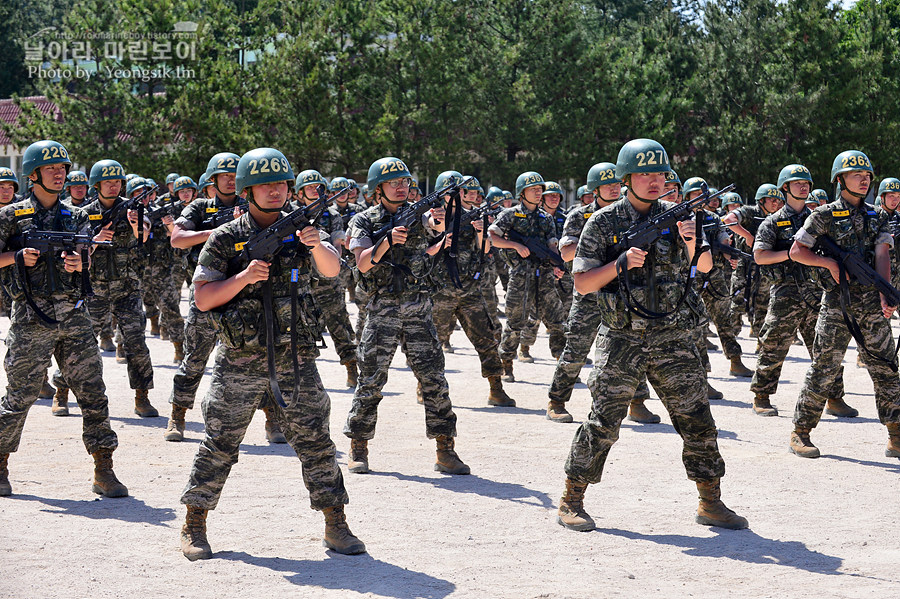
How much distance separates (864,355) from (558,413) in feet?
9.33

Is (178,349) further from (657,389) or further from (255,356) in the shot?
(657,389)

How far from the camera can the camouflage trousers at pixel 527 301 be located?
11.9 meters

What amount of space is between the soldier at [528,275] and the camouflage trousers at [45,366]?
551cm

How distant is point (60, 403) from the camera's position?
10.0 meters

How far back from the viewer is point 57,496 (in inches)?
279

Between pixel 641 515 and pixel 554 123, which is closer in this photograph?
pixel 641 515

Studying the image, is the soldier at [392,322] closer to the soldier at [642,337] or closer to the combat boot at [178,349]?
the soldier at [642,337]

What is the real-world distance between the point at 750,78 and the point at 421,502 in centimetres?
2757

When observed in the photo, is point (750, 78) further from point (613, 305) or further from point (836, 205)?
point (613, 305)

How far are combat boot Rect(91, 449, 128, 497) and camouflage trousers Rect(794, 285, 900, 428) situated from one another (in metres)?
5.09

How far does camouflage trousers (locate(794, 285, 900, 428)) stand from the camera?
805cm

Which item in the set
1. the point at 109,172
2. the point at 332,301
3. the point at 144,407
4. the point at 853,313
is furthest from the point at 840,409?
the point at 109,172

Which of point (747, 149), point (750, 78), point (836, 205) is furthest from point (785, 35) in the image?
point (836, 205)

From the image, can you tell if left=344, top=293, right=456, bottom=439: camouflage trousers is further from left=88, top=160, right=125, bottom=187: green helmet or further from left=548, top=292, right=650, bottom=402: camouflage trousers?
left=88, top=160, right=125, bottom=187: green helmet
